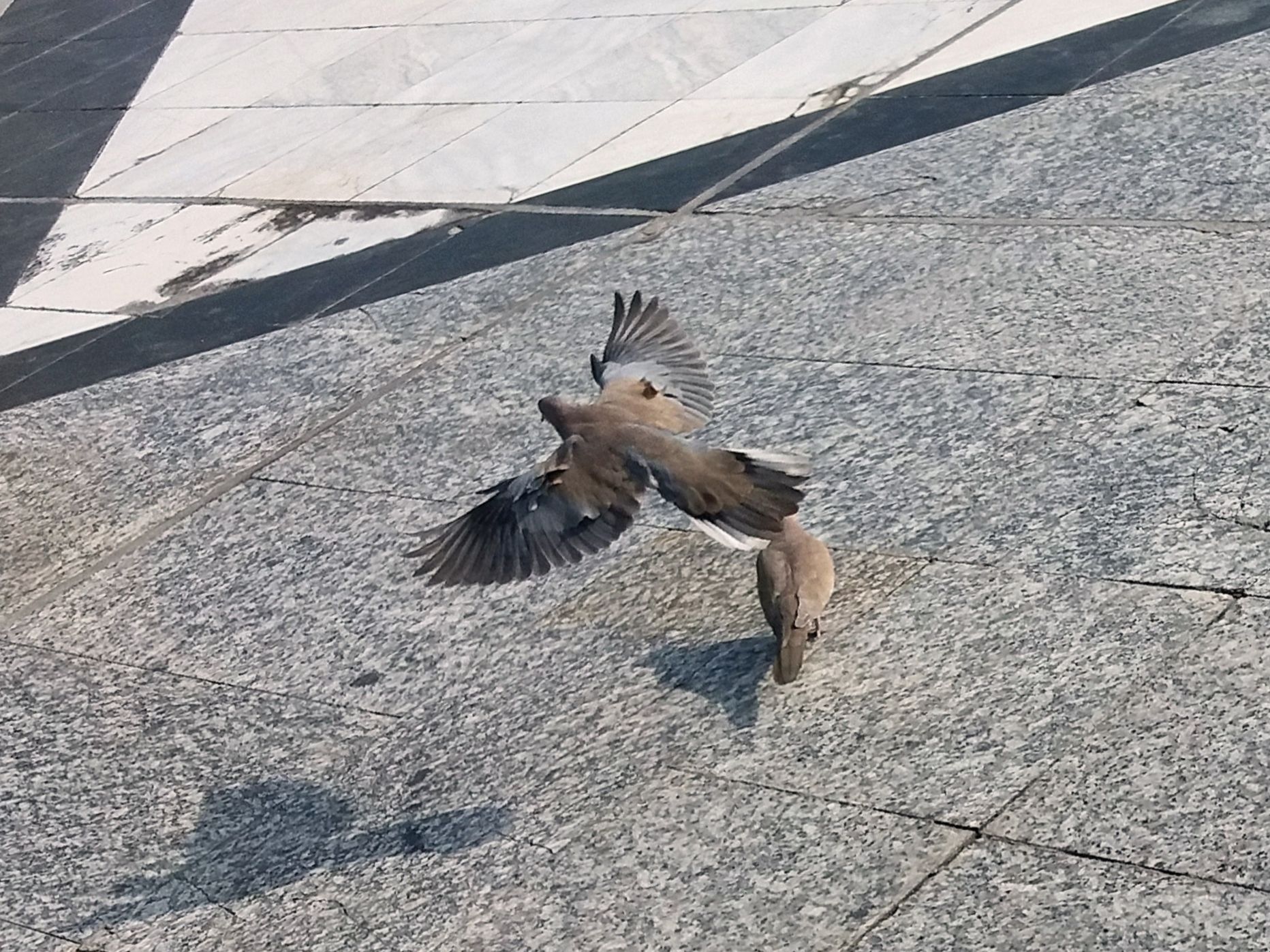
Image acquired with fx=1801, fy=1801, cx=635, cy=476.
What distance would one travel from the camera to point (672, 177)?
8.58 meters

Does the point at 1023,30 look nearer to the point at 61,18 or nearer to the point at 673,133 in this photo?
the point at 673,133

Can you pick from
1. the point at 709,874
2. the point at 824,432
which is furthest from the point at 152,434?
the point at 709,874

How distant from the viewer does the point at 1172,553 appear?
468cm

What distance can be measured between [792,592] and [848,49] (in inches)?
222

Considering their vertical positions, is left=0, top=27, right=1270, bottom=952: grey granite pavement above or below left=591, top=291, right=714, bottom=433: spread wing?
below

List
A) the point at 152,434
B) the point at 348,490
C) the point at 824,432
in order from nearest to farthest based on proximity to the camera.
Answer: the point at 824,432 < the point at 348,490 < the point at 152,434

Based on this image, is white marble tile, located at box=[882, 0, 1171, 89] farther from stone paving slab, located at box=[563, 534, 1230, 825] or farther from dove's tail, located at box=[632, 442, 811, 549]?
dove's tail, located at box=[632, 442, 811, 549]

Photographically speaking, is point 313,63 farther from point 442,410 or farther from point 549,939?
point 549,939

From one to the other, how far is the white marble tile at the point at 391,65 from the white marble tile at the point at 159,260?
172 cm

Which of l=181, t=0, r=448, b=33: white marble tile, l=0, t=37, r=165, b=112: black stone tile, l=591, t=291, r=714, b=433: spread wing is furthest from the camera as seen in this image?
l=0, t=37, r=165, b=112: black stone tile

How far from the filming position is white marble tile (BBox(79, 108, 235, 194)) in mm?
11375

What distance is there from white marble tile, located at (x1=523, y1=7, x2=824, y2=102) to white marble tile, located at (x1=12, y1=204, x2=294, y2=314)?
1861mm

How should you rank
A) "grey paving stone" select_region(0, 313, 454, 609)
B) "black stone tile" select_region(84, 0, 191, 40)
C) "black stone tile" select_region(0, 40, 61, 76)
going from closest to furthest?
"grey paving stone" select_region(0, 313, 454, 609) < "black stone tile" select_region(84, 0, 191, 40) < "black stone tile" select_region(0, 40, 61, 76)

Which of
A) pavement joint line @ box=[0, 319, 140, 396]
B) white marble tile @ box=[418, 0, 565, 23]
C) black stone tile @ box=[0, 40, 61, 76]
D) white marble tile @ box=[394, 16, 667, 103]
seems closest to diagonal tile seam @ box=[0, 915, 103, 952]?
pavement joint line @ box=[0, 319, 140, 396]
